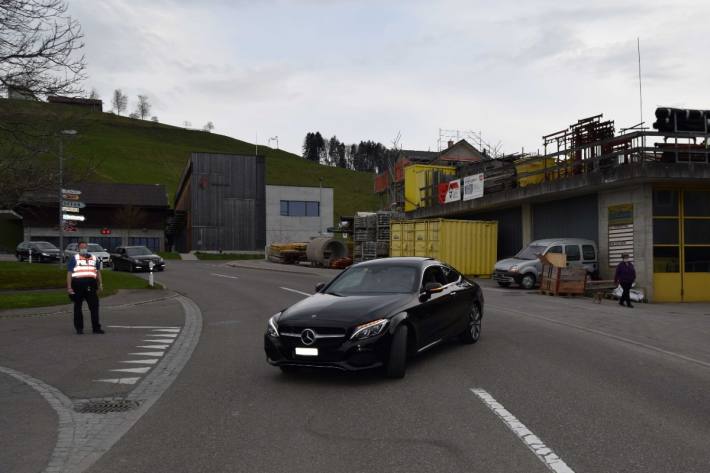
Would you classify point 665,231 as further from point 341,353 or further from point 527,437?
point 527,437

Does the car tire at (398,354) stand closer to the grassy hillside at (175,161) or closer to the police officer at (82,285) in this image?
the police officer at (82,285)

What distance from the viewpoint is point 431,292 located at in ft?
26.8

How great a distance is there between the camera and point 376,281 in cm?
846

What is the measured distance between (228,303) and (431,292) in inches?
418

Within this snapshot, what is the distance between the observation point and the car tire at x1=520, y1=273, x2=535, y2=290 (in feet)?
72.2

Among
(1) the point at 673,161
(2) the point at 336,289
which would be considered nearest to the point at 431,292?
(2) the point at 336,289

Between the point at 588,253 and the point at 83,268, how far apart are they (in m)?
16.8

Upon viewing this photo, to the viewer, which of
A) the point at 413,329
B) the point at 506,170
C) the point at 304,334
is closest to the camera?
the point at 304,334

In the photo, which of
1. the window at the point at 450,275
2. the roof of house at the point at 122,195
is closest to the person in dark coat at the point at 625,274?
the window at the point at 450,275

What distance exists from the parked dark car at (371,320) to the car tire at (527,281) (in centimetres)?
1342

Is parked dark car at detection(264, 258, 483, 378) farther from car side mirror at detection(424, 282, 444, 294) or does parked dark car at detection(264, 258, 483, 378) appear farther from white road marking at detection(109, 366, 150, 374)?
white road marking at detection(109, 366, 150, 374)

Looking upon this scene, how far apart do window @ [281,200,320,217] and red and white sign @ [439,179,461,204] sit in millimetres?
35814

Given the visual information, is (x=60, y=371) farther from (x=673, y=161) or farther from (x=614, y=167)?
(x=673, y=161)

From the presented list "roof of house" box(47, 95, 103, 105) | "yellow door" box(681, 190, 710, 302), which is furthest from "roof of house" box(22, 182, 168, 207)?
"yellow door" box(681, 190, 710, 302)
